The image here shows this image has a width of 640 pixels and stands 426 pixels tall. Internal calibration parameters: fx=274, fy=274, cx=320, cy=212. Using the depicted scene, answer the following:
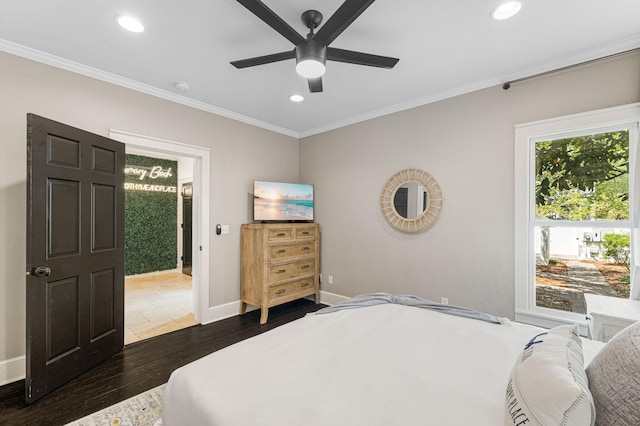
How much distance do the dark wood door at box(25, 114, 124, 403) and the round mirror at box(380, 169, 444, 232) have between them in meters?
3.01

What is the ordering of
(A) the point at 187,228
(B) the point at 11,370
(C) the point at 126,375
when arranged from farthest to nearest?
(A) the point at 187,228 → (C) the point at 126,375 → (B) the point at 11,370

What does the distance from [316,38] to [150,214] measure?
5571mm

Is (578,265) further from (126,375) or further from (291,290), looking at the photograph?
(126,375)

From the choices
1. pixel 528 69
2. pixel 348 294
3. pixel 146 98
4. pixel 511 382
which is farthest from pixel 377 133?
pixel 511 382

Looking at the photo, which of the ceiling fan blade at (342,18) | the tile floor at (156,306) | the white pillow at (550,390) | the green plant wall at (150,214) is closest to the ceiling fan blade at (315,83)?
the ceiling fan blade at (342,18)

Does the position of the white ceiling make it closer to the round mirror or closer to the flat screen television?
the round mirror

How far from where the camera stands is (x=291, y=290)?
3.83 meters

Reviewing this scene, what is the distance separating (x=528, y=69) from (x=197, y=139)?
3.59 meters

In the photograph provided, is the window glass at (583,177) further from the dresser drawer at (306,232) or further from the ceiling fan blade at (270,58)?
the dresser drawer at (306,232)

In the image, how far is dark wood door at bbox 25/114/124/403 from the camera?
202 centimetres

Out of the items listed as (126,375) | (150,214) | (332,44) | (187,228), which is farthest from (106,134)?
(187,228)

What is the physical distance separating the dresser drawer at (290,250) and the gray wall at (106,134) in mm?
604

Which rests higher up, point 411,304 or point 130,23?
point 130,23

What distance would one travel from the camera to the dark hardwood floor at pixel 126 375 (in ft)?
6.24
